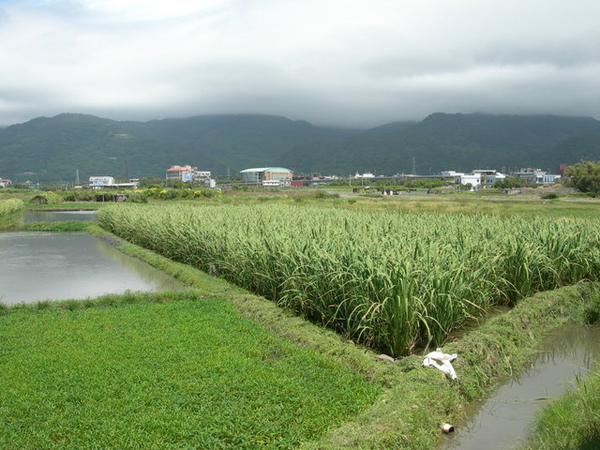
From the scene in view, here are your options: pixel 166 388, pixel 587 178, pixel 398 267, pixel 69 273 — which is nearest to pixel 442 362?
pixel 398 267

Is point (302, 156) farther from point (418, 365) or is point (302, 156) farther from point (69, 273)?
point (418, 365)

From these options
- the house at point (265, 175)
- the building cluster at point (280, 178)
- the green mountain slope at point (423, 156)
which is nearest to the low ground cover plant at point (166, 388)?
the building cluster at point (280, 178)

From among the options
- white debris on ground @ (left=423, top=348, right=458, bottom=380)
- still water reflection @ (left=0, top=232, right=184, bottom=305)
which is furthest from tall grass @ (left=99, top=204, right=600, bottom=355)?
still water reflection @ (left=0, top=232, right=184, bottom=305)

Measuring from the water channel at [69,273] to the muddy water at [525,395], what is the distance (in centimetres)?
675

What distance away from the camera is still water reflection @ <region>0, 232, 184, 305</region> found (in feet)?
33.1

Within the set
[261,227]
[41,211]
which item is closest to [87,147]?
[41,211]

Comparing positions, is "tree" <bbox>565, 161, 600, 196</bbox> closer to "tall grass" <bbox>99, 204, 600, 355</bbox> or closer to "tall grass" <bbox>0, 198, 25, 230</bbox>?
"tall grass" <bbox>99, 204, 600, 355</bbox>

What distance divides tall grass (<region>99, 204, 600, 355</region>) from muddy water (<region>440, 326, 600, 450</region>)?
0.93 meters

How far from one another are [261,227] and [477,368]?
703cm

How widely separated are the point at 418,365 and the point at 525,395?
1137mm

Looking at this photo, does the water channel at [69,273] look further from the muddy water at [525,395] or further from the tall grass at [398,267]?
the muddy water at [525,395]

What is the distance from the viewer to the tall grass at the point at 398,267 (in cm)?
571

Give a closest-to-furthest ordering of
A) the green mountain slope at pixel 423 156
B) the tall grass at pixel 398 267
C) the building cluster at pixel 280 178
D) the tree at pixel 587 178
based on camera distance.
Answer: the tall grass at pixel 398 267 < the tree at pixel 587 178 < the building cluster at pixel 280 178 < the green mountain slope at pixel 423 156

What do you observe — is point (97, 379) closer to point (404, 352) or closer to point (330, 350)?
point (330, 350)
